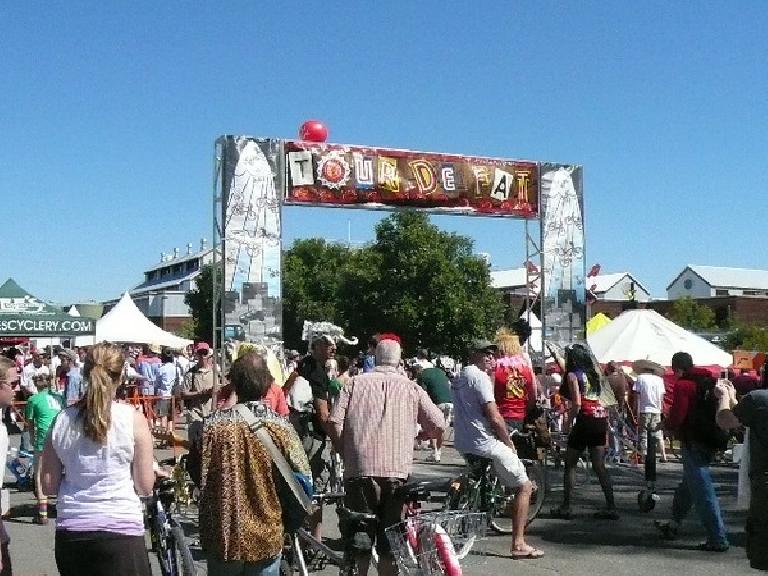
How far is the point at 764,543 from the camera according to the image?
193 inches

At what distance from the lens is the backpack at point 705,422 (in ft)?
26.4

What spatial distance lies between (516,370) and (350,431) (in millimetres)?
3816

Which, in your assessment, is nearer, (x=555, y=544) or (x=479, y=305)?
(x=555, y=544)

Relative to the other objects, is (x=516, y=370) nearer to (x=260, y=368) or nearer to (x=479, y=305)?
(x=260, y=368)

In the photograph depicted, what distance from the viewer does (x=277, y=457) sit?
435 centimetres

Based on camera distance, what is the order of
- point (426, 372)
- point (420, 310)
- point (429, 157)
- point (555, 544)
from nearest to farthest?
point (555, 544), point (426, 372), point (429, 157), point (420, 310)

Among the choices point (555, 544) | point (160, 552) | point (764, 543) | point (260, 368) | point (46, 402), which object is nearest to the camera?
point (260, 368)

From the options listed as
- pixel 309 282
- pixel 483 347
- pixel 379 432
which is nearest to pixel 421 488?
pixel 379 432

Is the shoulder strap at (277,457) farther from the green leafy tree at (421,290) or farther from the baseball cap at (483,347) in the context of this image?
the green leafy tree at (421,290)

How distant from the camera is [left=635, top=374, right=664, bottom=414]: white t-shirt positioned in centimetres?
1552

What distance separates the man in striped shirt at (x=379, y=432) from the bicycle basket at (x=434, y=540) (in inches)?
22.8

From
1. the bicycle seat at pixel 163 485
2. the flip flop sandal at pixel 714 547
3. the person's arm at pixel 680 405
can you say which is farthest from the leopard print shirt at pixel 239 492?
the flip flop sandal at pixel 714 547

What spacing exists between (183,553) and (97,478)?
4.56ft

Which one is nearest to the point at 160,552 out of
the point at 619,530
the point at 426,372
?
the point at 619,530
